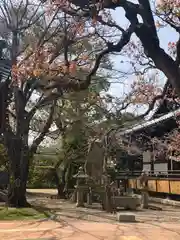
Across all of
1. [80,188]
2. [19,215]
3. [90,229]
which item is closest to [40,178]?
[80,188]

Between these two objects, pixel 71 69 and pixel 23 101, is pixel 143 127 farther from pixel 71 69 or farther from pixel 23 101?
pixel 71 69

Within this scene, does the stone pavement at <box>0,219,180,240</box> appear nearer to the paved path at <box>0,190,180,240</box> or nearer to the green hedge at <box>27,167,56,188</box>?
the paved path at <box>0,190,180,240</box>

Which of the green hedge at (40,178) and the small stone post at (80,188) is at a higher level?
the green hedge at (40,178)

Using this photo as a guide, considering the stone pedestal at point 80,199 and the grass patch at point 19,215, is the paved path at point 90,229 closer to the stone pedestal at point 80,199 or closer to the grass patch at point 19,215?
the grass patch at point 19,215

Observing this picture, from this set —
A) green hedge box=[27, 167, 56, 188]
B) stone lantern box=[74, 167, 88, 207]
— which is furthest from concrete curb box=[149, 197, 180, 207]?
green hedge box=[27, 167, 56, 188]

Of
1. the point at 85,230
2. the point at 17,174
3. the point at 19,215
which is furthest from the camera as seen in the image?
the point at 17,174

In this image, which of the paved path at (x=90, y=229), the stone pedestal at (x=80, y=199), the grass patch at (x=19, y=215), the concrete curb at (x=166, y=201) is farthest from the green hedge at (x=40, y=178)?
the paved path at (x=90, y=229)

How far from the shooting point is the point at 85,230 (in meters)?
11.0

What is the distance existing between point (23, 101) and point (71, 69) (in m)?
8.01

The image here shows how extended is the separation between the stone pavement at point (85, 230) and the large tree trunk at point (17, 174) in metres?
4.48

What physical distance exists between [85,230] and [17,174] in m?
6.72

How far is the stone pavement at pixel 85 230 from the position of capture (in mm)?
9930

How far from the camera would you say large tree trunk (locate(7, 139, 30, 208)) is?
16.7m

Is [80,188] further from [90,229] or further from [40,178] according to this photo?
[40,178]
